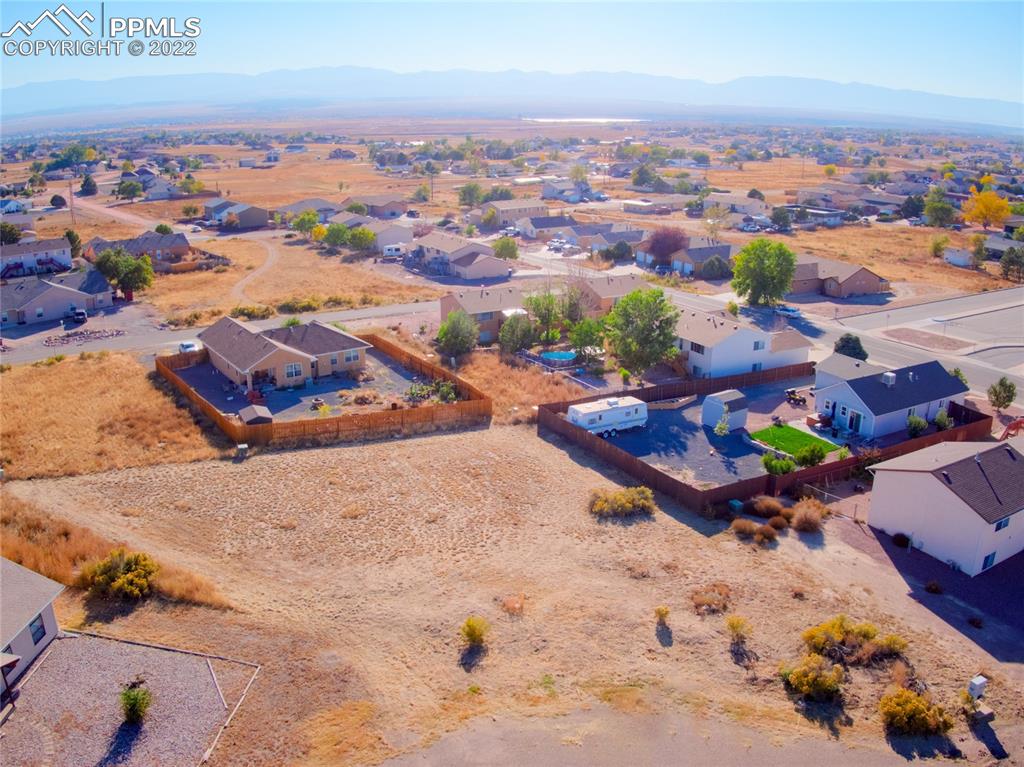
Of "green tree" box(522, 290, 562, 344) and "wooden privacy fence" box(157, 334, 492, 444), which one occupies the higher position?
"green tree" box(522, 290, 562, 344)

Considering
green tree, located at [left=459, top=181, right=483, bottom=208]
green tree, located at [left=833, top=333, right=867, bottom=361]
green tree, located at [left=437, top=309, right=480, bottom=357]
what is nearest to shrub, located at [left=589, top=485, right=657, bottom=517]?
green tree, located at [left=437, top=309, right=480, bottom=357]

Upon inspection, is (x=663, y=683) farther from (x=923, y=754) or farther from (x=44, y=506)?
(x=44, y=506)

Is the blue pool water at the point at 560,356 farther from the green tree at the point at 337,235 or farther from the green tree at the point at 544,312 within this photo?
the green tree at the point at 337,235

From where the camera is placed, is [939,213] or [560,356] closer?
[560,356]

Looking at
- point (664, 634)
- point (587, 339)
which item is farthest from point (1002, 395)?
point (664, 634)

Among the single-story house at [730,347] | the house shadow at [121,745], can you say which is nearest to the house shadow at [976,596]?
the single-story house at [730,347]

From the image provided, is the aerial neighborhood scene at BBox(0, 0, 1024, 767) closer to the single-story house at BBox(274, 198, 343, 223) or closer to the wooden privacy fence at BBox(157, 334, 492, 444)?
the wooden privacy fence at BBox(157, 334, 492, 444)

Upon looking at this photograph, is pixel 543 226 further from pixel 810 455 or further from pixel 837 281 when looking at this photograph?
pixel 810 455
